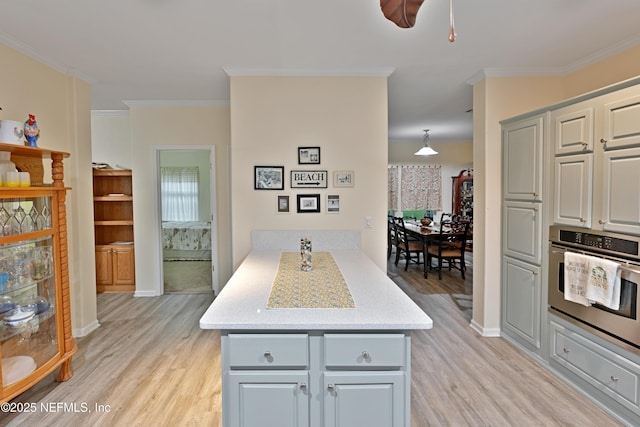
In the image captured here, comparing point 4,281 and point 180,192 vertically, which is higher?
point 180,192

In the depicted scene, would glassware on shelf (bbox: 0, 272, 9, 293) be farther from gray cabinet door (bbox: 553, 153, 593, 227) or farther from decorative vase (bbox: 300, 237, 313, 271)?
gray cabinet door (bbox: 553, 153, 593, 227)

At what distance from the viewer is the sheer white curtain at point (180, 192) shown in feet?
24.8

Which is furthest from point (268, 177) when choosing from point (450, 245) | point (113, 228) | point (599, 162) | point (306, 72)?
point (450, 245)

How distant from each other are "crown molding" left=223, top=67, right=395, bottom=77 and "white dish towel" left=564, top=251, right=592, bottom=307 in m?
2.12

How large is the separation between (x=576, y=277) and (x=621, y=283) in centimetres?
28

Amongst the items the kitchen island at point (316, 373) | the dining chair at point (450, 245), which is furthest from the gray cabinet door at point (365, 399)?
the dining chair at point (450, 245)

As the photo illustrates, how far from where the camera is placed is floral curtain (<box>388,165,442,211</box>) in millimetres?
7789

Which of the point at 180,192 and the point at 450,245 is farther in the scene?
the point at 180,192

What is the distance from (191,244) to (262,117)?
14.8 feet

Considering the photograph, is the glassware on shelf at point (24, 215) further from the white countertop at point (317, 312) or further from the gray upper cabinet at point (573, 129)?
the gray upper cabinet at point (573, 129)

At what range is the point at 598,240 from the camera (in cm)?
218

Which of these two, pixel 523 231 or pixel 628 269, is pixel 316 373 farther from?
pixel 523 231

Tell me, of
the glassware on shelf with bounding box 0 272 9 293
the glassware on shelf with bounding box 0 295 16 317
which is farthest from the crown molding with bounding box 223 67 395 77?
the glassware on shelf with bounding box 0 295 16 317

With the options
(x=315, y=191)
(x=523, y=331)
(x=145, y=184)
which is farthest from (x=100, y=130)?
(x=523, y=331)
